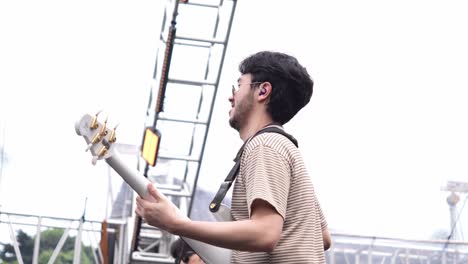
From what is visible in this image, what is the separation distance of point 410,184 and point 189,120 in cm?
205

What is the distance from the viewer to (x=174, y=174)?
26.8ft

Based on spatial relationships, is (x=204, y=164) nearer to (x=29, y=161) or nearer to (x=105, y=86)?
(x=105, y=86)

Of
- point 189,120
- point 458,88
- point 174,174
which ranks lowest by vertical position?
point 174,174

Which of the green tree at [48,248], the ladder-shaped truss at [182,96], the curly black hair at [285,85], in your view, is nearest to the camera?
the curly black hair at [285,85]

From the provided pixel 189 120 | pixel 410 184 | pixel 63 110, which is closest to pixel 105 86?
pixel 63 110

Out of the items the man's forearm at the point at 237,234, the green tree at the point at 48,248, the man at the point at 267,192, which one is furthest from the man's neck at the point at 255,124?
the green tree at the point at 48,248

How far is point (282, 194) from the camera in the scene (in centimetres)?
205

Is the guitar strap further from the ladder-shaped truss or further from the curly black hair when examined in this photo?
the ladder-shaped truss

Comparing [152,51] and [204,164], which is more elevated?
[152,51]

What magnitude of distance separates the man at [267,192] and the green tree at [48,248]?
4.06 meters

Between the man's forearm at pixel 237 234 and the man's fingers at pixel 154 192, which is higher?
the man's fingers at pixel 154 192

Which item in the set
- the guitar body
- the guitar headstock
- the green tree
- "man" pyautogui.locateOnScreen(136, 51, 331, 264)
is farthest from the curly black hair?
the green tree

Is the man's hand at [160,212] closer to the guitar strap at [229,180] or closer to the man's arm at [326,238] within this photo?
the guitar strap at [229,180]

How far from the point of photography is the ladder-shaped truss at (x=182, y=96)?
7.26m
